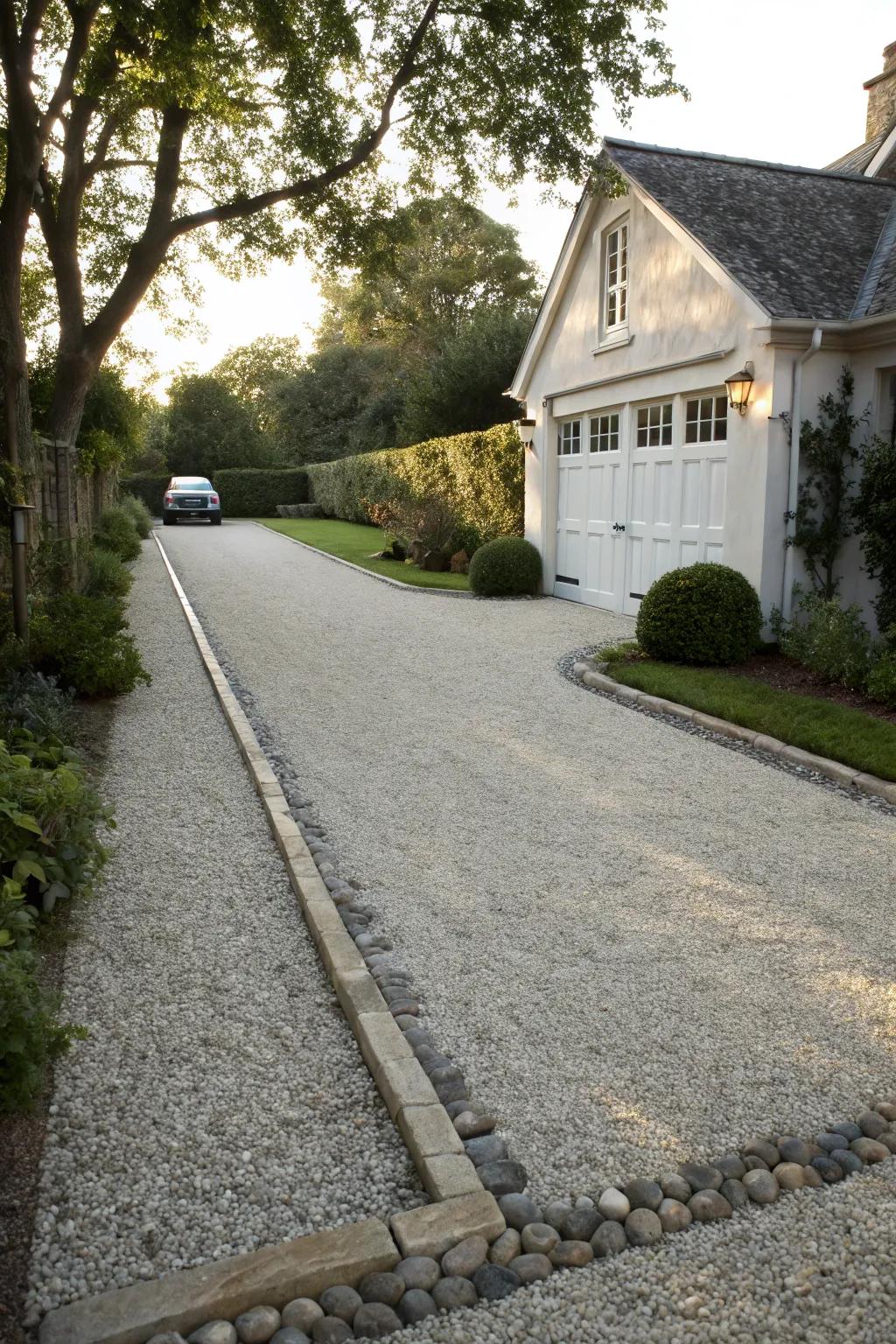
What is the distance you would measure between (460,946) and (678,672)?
19.4ft

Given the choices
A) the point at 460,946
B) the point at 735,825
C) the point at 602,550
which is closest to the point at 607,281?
the point at 602,550

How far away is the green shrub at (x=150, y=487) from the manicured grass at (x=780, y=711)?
37282 millimetres

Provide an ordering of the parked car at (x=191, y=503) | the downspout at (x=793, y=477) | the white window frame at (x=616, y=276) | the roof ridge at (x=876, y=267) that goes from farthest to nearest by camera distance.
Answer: the parked car at (x=191, y=503), the white window frame at (x=616, y=276), the roof ridge at (x=876, y=267), the downspout at (x=793, y=477)

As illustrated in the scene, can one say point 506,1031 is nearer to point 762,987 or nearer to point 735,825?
point 762,987

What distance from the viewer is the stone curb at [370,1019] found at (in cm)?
268

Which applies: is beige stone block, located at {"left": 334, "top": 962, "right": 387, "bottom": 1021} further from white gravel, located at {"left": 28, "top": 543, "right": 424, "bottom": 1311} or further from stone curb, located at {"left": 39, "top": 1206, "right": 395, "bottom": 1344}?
stone curb, located at {"left": 39, "top": 1206, "right": 395, "bottom": 1344}

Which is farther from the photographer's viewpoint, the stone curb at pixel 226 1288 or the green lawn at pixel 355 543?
the green lawn at pixel 355 543

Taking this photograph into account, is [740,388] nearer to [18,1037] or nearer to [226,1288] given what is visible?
[18,1037]

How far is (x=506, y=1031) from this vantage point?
3.44 m

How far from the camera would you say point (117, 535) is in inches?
765

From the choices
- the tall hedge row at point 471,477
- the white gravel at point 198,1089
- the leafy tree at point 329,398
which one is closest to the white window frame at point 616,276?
the tall hedge row at point 471,477

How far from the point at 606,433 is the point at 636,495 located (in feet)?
5.02

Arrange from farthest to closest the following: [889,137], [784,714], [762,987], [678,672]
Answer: [889,137] < [678,672] < [784,714] < [762,987]

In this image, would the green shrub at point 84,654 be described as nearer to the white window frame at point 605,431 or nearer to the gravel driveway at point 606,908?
the gravel driveway at point 606,908
